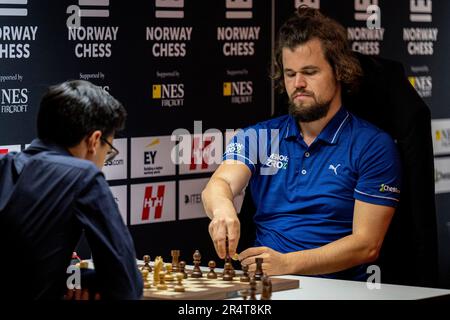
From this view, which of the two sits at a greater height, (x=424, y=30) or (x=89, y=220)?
(x=424, y=30)

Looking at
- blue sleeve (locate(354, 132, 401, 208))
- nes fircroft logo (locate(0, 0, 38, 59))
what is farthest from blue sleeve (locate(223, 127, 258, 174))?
nes fircroft logo (locate(0, 0, 38, 59))

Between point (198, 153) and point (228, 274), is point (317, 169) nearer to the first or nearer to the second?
point (228, 274)

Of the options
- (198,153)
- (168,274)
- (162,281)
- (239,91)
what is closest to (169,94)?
(198,153)

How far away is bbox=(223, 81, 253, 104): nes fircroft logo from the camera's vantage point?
208 inches

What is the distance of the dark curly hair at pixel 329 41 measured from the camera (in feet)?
12.8

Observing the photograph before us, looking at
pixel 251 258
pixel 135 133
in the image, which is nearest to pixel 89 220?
pixel 251 258

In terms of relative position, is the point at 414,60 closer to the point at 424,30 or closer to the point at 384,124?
the point at 424,30

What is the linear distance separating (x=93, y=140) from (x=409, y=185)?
64.1 inches

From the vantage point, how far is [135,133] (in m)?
4.85

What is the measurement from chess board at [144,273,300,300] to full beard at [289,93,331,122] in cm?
92

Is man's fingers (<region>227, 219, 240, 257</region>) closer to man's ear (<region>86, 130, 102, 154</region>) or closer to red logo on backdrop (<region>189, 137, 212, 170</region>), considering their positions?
man's ear (<region>86, 130, 102, 154</region>)

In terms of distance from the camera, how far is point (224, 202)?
3.64 metres
